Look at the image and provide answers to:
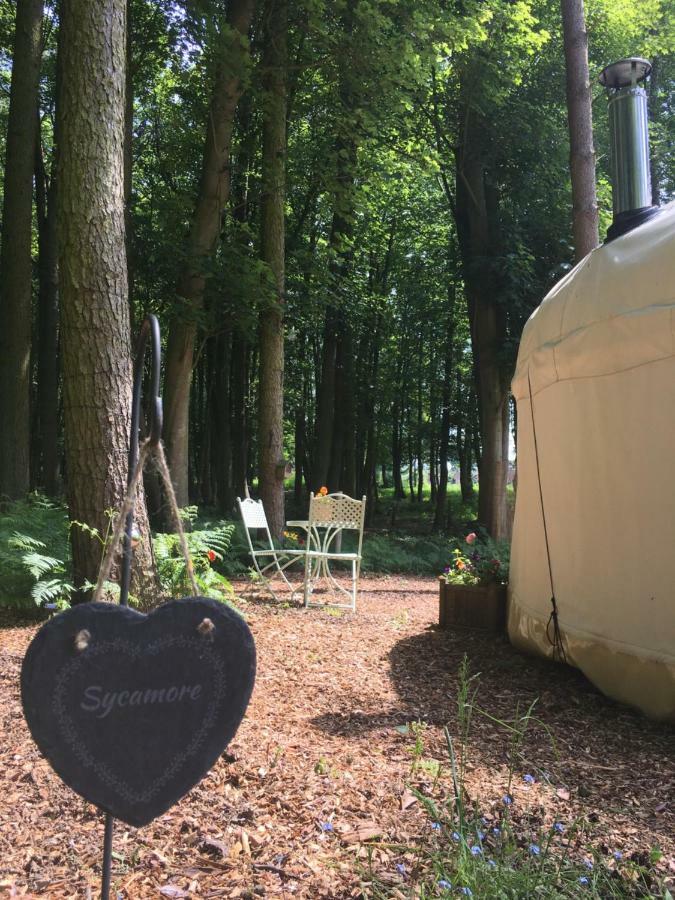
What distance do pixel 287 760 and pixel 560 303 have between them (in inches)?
116

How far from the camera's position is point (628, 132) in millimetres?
4980

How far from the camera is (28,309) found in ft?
29.3

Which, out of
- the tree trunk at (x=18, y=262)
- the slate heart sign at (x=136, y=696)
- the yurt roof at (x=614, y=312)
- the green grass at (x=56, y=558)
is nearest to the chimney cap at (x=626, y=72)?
the yurt roof at (x=614, y=312)

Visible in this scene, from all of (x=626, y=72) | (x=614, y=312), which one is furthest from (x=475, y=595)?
(x=626, y=72)

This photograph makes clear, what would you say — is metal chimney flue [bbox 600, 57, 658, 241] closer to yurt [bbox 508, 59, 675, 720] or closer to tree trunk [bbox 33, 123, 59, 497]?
yurt [bbox 508, 59, 675, 720]

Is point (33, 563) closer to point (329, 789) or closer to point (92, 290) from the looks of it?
point (92, 290)

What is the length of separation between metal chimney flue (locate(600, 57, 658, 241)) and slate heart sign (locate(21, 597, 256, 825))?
4.31 meters

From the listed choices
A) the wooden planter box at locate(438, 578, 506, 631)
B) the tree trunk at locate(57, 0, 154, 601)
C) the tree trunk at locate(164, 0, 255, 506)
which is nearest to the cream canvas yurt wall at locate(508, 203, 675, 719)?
the wooden planter box at locate(438, 578, 506, 631)

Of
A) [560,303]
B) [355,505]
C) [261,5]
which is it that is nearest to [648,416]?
[560,303]

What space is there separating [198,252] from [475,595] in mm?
5580

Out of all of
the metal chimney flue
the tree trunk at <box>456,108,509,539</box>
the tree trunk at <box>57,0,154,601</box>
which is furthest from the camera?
the tree trunk at <box>456,108,509,539</box>

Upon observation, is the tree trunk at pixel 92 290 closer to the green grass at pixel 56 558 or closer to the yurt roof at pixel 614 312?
the green grass at pixel 56 558

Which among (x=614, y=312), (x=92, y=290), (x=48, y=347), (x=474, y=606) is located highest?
(x=48, y=347)

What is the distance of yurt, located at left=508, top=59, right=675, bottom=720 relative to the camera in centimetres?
342
